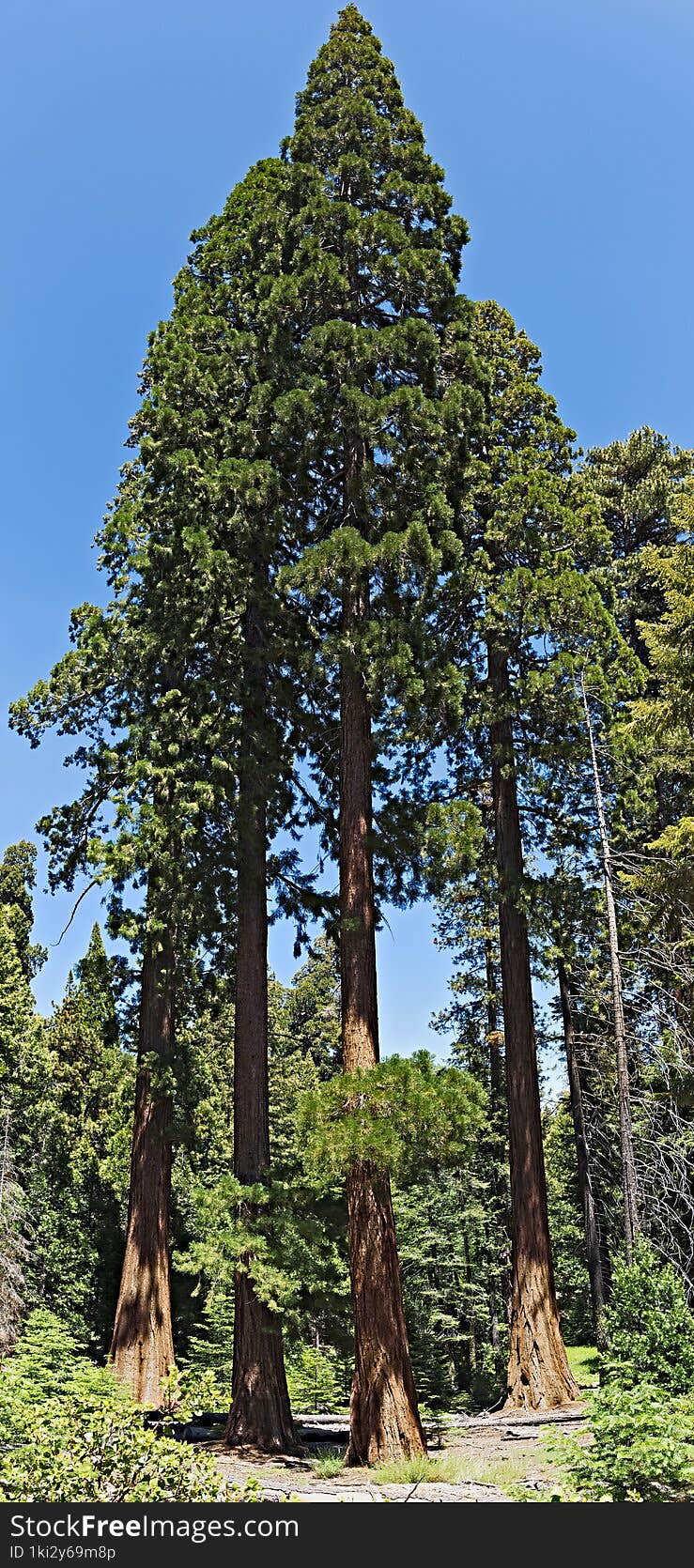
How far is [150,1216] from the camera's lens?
13258mm

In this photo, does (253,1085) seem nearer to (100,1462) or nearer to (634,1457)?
(634,1457)

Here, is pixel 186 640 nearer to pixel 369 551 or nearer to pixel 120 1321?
pixel 369 551

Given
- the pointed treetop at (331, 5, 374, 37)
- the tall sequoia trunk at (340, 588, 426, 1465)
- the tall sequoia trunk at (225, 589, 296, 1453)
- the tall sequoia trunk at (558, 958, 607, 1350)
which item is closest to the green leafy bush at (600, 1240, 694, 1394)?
the tall sequoia trunk at (340, 588, 426, 1465)

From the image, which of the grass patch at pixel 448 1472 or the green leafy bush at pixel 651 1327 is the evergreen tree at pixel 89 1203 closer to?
the green leafy bush at pixel 651 1327

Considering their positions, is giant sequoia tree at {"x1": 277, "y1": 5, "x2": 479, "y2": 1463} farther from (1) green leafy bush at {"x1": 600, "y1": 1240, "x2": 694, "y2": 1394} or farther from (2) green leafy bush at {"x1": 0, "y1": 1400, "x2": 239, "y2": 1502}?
(2) green leafy bush at {"x1": 0, "y1": 1400, "x2": 239, "y2": 1502}

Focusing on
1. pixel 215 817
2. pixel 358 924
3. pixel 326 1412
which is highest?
pixel 215 817

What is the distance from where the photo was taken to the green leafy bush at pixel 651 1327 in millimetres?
9609

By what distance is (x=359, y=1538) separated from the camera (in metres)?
5.13

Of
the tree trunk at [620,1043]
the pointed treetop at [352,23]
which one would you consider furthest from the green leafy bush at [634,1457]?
the pointed treetop at [352,23]

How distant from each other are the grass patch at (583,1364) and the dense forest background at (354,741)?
1.91 metres

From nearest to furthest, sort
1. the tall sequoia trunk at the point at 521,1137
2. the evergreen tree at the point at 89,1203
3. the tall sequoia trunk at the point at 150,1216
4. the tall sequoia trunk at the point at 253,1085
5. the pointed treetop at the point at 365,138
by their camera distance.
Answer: the tall sequoia trunk at the point at 253,1085 < the pointed treetop at the point at 365,138 < the tall sequoia trunk at the point at 521,1137 < the tall sequoia trunk at the point at 150,1216 < the evergreen tree at the point at 89,1203

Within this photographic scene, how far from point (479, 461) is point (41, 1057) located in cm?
1702

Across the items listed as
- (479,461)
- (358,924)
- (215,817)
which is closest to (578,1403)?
(358,924)

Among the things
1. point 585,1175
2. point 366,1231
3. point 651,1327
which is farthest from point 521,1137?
point 585,1175
